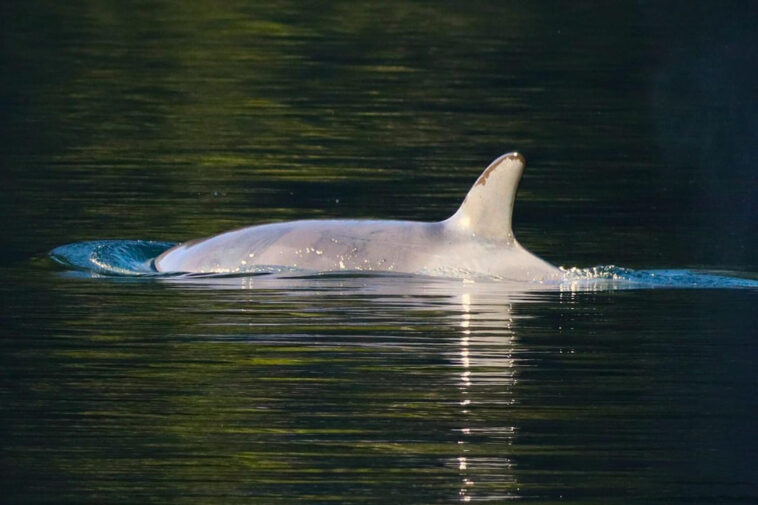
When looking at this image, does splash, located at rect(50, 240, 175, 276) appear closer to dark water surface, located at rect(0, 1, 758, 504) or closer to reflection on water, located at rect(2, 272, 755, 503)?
dark water surface, located at rect(0, 1, 758, 504)

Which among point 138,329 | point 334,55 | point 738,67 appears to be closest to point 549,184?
point 138,329

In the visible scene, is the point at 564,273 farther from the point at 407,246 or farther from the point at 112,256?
the point at 112,256

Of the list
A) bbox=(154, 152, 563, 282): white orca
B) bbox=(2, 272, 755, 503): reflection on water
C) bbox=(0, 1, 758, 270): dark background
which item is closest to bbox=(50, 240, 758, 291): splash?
bbox=(154, 152, 563, 282): white orca

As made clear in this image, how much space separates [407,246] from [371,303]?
1.47 metres

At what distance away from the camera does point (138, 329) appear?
626 inches

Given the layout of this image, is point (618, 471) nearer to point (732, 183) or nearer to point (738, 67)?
point (732, 183)

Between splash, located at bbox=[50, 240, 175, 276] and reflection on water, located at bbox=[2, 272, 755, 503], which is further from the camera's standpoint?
splash, located at bbox=[50, 240, 175, 276]

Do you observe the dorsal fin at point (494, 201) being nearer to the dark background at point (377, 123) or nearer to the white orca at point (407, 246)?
the white orca at point (407, 246)

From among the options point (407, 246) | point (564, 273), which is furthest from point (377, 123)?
point (407, 246)

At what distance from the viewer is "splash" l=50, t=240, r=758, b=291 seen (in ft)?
61.0

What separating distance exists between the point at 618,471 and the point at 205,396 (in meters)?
3.10

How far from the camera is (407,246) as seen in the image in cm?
1842

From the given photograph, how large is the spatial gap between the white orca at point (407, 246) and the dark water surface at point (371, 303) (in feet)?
0.87

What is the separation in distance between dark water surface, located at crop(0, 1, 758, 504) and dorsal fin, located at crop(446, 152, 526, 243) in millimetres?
510
